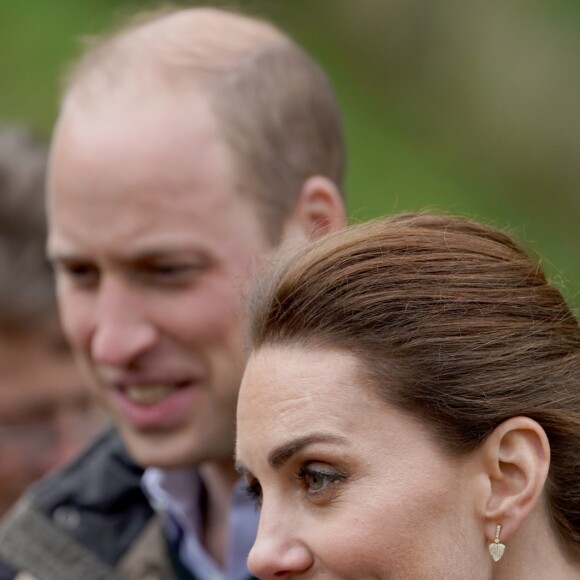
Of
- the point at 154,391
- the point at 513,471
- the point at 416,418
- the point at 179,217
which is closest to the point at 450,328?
the point at 416,418

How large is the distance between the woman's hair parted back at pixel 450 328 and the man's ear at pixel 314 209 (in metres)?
1.00

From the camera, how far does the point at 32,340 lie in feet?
17.4

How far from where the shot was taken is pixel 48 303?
529 cm

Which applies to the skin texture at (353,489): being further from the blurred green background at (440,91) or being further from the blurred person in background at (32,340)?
the blurred green background at (440,91)

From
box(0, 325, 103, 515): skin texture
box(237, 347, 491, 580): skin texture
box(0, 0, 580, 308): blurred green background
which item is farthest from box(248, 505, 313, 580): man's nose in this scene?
box(0, 0, 580, 308): blurred green background

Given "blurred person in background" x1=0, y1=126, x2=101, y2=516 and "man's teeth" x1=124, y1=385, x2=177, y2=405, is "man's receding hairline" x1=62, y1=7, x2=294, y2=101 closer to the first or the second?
"man's teeth" x1=124, y1=385, x2=177, y2=405

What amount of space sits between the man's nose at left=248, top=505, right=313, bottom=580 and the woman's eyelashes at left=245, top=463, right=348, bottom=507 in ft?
0.22

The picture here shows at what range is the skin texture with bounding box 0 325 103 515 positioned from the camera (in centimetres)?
511

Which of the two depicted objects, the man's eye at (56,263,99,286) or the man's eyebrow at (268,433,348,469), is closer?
the man's eyebrow at (268,433,348,469)

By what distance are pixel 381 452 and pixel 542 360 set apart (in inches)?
14.5

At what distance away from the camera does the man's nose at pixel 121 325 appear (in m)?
3.75

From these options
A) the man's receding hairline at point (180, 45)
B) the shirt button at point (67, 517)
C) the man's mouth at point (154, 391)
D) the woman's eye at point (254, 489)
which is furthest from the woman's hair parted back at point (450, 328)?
the shirt button at point (67, 517)

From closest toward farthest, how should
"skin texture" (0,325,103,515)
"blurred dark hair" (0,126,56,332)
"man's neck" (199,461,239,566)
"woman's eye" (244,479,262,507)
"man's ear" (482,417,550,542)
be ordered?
"man's ear" (482,417,550,542)
"woman's eye" (244,479,262,507)
"man's neck" (199,461,239,566)
"skin texture" (0,325,103,515)
"blurred dark hair" (0,126,56,332)

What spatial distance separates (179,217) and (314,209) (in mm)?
378
